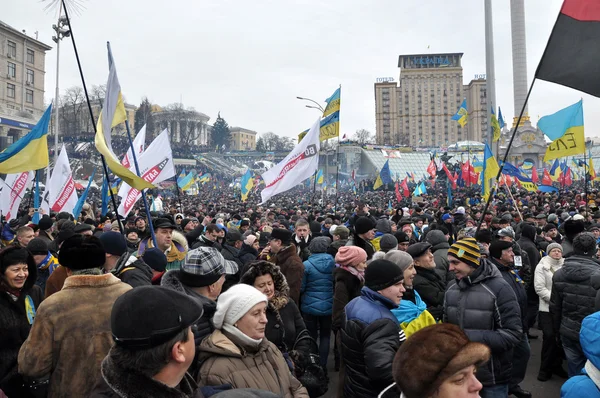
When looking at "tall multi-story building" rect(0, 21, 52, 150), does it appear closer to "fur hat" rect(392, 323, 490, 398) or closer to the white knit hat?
the white knit hat

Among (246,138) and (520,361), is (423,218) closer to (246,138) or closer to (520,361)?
(520,361)

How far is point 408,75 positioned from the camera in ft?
455

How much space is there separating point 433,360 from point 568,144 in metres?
11.5

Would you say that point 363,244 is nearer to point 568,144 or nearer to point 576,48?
point 576,48

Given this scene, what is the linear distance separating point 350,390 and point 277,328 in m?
0.64

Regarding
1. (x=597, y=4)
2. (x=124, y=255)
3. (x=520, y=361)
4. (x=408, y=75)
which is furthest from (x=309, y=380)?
(x=408, y=75)

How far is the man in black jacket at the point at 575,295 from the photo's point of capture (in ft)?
14.7

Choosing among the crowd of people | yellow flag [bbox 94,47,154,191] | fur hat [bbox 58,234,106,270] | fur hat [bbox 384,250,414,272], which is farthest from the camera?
yellow flag [bbox 94,47,154,191]

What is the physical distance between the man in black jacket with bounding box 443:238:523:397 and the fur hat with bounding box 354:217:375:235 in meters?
2.24

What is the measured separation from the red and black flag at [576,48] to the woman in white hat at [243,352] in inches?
114

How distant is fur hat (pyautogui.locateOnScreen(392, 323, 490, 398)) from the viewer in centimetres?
178

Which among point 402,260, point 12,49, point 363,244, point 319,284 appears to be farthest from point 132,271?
point 12,49

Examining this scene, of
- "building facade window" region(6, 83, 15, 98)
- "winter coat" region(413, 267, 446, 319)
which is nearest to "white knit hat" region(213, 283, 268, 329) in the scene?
"winter coat" region(413, 267, 446, 319)

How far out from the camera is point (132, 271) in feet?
12.4
